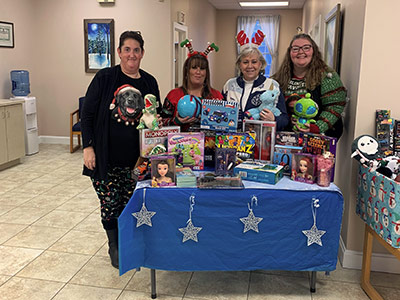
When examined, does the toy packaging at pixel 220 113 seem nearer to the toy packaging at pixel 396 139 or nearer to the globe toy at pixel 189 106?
the globe toy at pixel 189 106

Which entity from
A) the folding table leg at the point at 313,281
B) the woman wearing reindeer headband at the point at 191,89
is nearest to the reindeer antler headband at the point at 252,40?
the woman wearing reindeer headband at the point at 191,89

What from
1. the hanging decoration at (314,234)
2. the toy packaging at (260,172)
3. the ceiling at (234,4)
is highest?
the ceiling at (234,4)

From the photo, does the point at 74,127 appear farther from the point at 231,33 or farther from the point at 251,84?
the point at 231,33

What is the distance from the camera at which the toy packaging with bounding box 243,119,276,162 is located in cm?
232

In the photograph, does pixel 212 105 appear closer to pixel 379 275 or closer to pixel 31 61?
pixel 379 275

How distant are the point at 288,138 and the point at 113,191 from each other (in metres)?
1.15

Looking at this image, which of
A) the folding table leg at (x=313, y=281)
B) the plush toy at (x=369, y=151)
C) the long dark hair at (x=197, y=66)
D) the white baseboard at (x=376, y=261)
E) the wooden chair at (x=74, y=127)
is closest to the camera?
the plush toy at (x=369, y=151)

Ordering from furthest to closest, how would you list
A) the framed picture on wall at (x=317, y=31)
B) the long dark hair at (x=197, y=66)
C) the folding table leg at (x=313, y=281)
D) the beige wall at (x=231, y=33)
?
the beige wall at (x=231, y=33)
the framed picture on wall at (x=317, y=31)
the long dark hair at (x=197, y=66)
the folding table leg at (x=313, y=281)

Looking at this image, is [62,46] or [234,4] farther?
[234,4]

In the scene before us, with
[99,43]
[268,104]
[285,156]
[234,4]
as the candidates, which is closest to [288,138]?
[285,156]

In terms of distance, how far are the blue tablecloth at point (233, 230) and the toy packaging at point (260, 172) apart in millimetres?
35

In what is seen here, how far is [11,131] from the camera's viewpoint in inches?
205

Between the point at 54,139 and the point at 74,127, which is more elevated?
the point at 74,127

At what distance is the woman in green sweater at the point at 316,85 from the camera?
2498 mm
